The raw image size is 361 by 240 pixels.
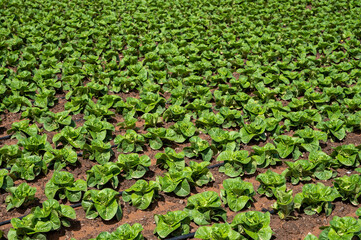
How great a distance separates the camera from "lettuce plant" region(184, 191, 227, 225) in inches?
211

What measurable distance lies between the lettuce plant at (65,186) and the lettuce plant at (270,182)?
2.67m

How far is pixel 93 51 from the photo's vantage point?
10.5m

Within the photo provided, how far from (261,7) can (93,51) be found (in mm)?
7115

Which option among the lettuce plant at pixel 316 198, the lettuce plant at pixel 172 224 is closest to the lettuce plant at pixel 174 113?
the lettuce plant at pixel 172 224

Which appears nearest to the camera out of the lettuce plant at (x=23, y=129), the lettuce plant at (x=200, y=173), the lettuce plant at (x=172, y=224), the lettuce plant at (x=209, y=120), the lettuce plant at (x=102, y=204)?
the lettuce plant at (x=172, y=224)

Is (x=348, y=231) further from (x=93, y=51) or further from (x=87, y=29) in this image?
(x=87, y=29)

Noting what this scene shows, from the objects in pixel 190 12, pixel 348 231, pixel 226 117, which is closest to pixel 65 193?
pixel 226 117

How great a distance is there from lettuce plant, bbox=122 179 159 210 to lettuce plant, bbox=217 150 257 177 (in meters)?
1.29

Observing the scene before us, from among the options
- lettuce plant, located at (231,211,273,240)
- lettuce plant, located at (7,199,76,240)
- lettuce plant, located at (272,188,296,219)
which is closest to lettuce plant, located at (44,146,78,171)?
lettuce plant, located at (7,199,76,240)

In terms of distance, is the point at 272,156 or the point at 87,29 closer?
the point at 272,156

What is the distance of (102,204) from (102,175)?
59 centimetres

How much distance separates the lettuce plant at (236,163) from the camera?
6.25 m

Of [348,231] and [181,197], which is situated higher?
[348,231]

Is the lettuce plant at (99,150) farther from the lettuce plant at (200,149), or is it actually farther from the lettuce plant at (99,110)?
the lettuce plant at (200,149)
